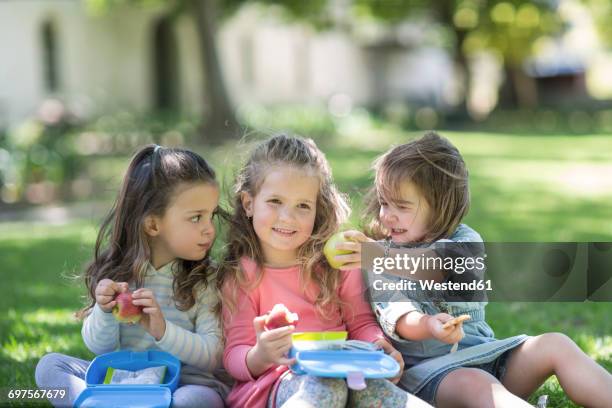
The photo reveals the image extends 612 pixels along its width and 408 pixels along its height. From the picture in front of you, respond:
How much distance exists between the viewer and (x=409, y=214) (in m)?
3.29

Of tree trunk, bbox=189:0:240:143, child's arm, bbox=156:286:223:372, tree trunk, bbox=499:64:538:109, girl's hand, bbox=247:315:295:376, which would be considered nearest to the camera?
girl's hand, bbox=247:315:295:376

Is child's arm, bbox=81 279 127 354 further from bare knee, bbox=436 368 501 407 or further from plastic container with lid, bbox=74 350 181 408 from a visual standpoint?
bare knee, bbox=436 368 501 407

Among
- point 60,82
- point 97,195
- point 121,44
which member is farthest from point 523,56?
point 97,195

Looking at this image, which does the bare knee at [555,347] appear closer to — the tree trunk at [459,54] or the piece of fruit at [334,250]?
the piece of fruit at [334,250]

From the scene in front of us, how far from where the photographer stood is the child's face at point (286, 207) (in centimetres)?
325

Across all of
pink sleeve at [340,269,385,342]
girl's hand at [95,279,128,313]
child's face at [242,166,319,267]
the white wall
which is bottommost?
pink sleeve at [340,269,385,342]

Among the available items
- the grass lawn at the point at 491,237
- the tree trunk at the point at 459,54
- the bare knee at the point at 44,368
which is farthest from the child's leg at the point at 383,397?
the tree trunk at the point at 459,54

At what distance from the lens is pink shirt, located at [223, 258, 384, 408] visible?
3225mm

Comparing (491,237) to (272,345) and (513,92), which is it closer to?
(272,345)

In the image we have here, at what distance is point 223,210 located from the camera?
3518 millimetres

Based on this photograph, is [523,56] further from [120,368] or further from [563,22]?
[120,368]

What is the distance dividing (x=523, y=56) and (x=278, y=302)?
33.6m

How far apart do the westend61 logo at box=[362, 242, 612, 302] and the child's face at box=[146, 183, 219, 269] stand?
73 cm

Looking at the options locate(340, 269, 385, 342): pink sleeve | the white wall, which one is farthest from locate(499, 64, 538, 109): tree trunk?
locate(340, 269, 385, 342): pink sleeve
